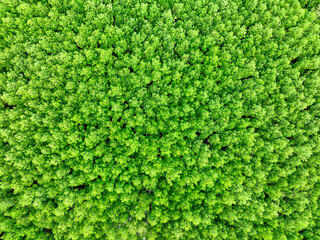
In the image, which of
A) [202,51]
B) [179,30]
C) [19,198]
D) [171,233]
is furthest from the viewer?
[202,51]

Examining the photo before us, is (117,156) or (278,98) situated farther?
(278,98)

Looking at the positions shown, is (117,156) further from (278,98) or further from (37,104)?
(278,98)

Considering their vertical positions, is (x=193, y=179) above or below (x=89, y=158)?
below

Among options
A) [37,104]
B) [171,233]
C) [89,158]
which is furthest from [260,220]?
[37,104]

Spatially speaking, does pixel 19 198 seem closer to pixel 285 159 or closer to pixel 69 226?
pixel 69 226

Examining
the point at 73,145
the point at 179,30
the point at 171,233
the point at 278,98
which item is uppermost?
the point at 179,30

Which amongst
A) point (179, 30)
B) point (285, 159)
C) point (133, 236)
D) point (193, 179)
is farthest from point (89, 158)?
point (285, 159)

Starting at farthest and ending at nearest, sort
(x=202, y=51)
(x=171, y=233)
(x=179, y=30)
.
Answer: (x=202, y=51), (x=179, y=30), (x=171, y=233)
